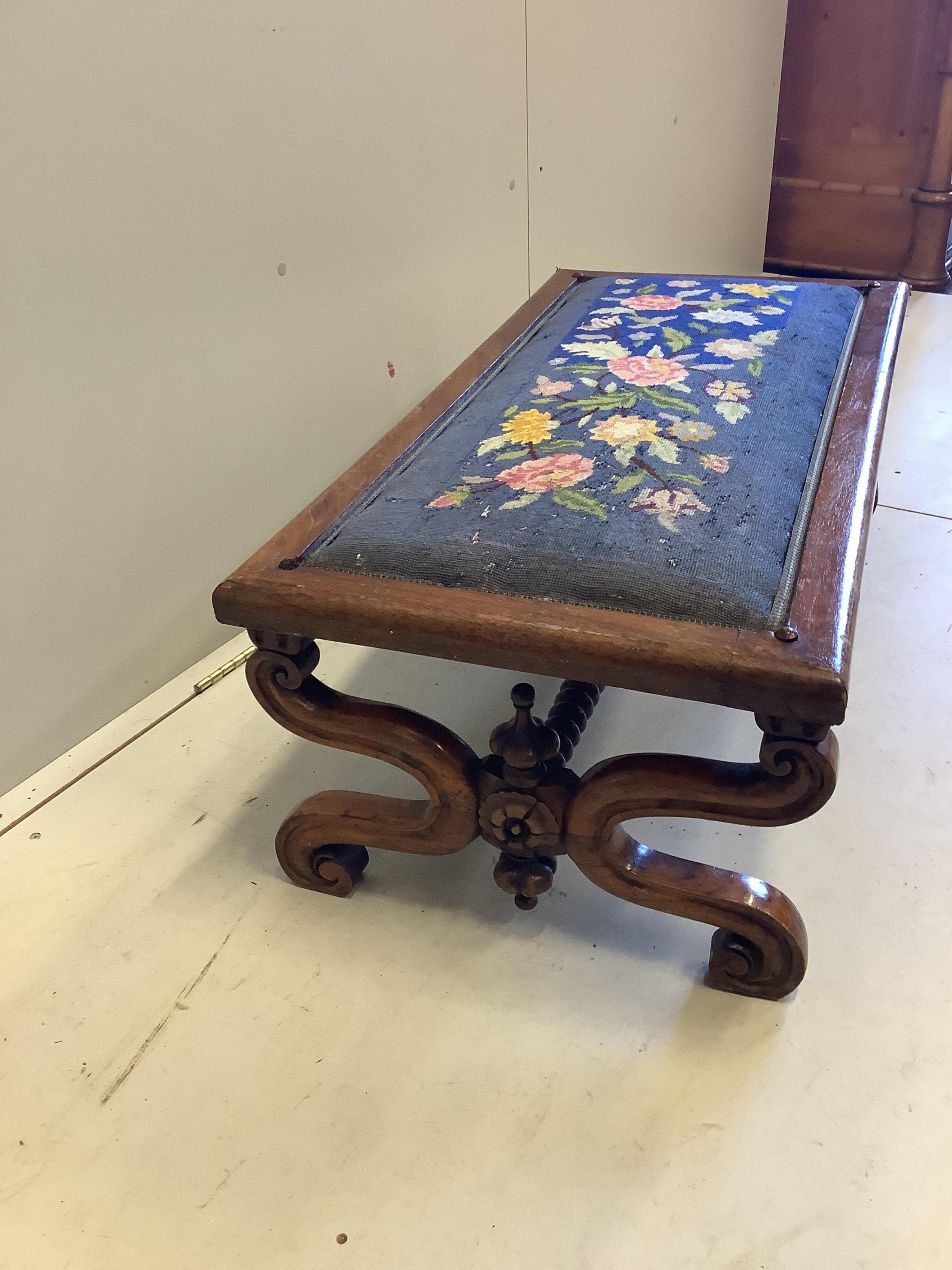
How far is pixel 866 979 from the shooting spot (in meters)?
0.98

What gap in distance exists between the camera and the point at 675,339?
4.09 ft

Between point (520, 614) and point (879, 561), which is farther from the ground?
point (520, 614)

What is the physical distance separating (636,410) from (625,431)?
5cm

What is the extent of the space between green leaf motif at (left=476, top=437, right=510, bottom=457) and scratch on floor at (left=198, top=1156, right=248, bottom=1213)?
2.31ft

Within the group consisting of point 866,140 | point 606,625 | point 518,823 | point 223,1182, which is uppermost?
point 866,140

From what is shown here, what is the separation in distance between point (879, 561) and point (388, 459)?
0.95 m

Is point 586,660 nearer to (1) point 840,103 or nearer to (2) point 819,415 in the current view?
(2) point 819,415

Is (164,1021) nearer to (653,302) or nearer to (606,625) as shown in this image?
(606,625)

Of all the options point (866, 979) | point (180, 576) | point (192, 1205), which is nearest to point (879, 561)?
Result: point (866, 979)

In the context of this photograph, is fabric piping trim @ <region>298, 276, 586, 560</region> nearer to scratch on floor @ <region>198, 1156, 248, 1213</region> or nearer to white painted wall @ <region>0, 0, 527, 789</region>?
white painted wall @ <region>0, 0, 527, 789</region>

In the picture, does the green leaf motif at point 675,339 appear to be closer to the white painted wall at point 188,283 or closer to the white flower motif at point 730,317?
the white flower motif at point 730,317

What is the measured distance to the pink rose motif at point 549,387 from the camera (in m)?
1.15

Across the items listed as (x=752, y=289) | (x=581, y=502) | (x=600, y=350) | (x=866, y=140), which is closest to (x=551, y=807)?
(x=581, y=502)

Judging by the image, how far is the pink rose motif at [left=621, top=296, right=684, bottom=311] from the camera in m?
1.37
